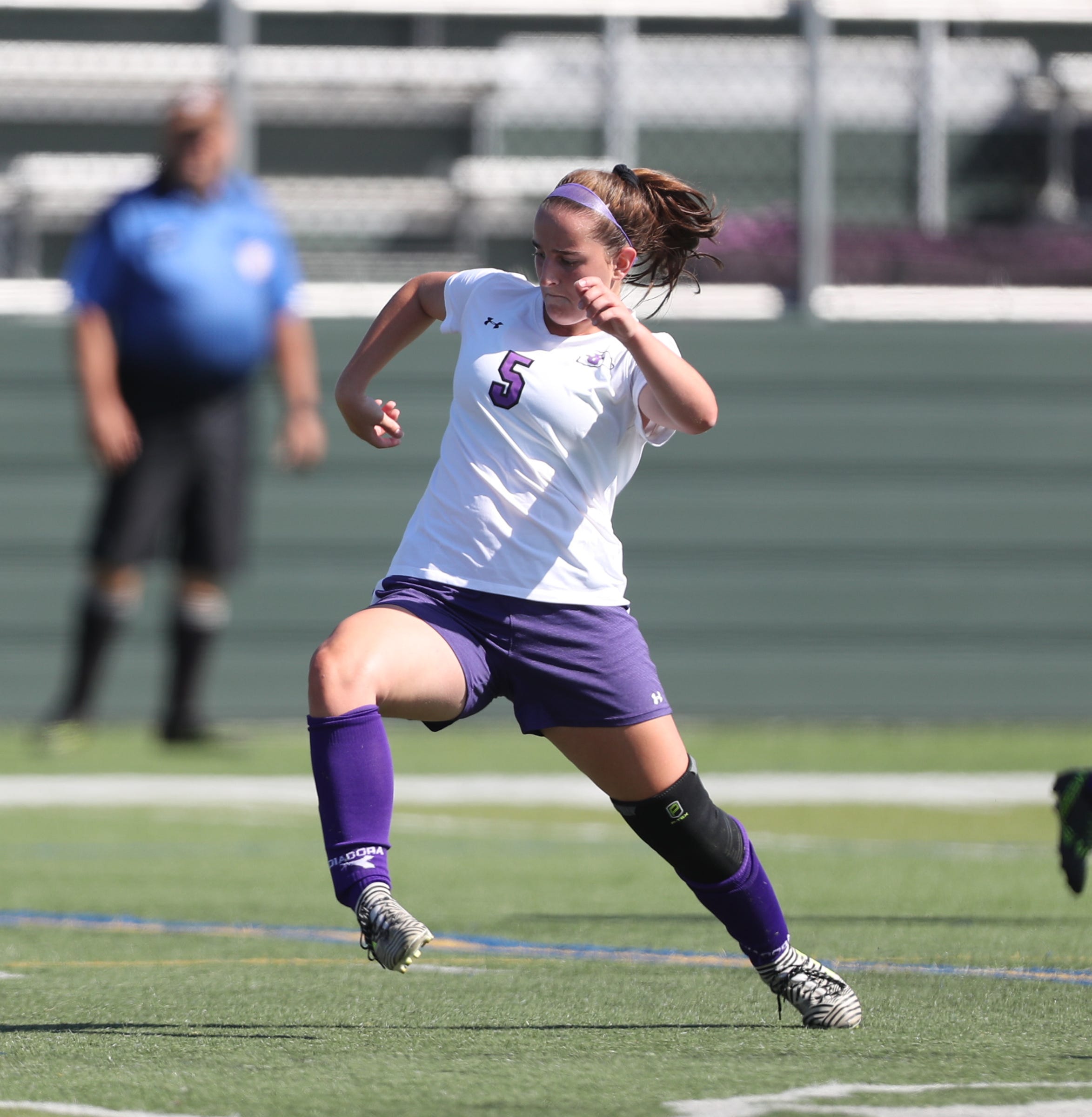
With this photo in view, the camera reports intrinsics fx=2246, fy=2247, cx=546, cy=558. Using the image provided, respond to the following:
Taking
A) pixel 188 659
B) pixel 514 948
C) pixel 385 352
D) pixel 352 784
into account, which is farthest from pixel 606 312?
pixel 188 659

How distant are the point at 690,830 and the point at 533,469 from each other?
0.77m

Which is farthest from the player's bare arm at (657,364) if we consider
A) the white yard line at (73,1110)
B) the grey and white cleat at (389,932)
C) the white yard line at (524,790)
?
the white yard line at (524,790)

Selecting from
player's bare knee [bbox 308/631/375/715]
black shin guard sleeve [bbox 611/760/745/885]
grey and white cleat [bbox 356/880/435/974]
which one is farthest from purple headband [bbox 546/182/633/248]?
grey and white cleat [bbox 356/880/435/974]

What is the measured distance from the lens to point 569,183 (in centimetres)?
443

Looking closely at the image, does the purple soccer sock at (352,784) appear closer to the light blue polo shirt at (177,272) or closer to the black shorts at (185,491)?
the black shorts at (185,491)

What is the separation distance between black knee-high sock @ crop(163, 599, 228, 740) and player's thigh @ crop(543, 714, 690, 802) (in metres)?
5.91

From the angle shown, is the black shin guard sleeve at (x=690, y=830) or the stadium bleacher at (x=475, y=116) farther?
the stadium bleacher at (x=475, y=116)

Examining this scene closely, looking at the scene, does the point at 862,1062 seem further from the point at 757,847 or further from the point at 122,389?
the point at 122,389

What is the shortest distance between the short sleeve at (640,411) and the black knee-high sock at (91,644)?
5.96m

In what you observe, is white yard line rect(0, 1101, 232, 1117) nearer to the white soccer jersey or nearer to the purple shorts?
the purple shorts

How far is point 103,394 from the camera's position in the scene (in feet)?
32.6

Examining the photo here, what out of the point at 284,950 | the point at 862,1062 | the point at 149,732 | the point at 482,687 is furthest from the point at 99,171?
the point at 862,1062

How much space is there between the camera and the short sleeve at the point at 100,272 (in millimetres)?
10039

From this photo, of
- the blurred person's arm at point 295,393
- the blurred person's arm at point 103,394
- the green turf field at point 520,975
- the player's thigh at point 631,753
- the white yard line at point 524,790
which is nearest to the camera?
the green turf field at point 520,975
